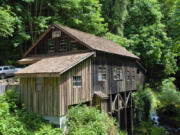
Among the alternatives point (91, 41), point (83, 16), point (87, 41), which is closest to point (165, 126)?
point (91, 41)

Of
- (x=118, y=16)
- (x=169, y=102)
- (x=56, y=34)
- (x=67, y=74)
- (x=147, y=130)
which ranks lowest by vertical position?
(x=147, y=130)

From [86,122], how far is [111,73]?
5.40m

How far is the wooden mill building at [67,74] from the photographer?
9.80 meters

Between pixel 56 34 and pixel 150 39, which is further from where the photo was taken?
pixel 150 39

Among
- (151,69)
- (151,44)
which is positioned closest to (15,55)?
(151,44)

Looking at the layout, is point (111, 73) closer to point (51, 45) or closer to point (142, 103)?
point (51, 45)

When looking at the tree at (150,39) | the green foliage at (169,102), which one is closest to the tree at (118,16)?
the tree at (150,39)

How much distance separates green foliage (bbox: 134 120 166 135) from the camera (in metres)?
17.0

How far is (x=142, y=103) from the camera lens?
19156mm

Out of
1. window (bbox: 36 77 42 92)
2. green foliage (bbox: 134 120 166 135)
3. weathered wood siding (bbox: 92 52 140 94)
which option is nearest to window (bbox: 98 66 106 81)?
weathered wood siding (bbox: 92 52 140 94)

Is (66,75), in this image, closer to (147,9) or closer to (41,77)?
(41,77)

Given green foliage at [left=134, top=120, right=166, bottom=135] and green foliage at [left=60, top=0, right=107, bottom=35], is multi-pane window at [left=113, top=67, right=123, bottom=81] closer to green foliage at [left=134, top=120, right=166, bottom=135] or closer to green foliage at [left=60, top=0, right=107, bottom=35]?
green foliage at [left=134, top=120, right=166, bottom=135]

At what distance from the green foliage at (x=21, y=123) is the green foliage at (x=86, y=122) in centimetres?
92

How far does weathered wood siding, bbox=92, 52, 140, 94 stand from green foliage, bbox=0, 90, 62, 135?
14.9 feet
